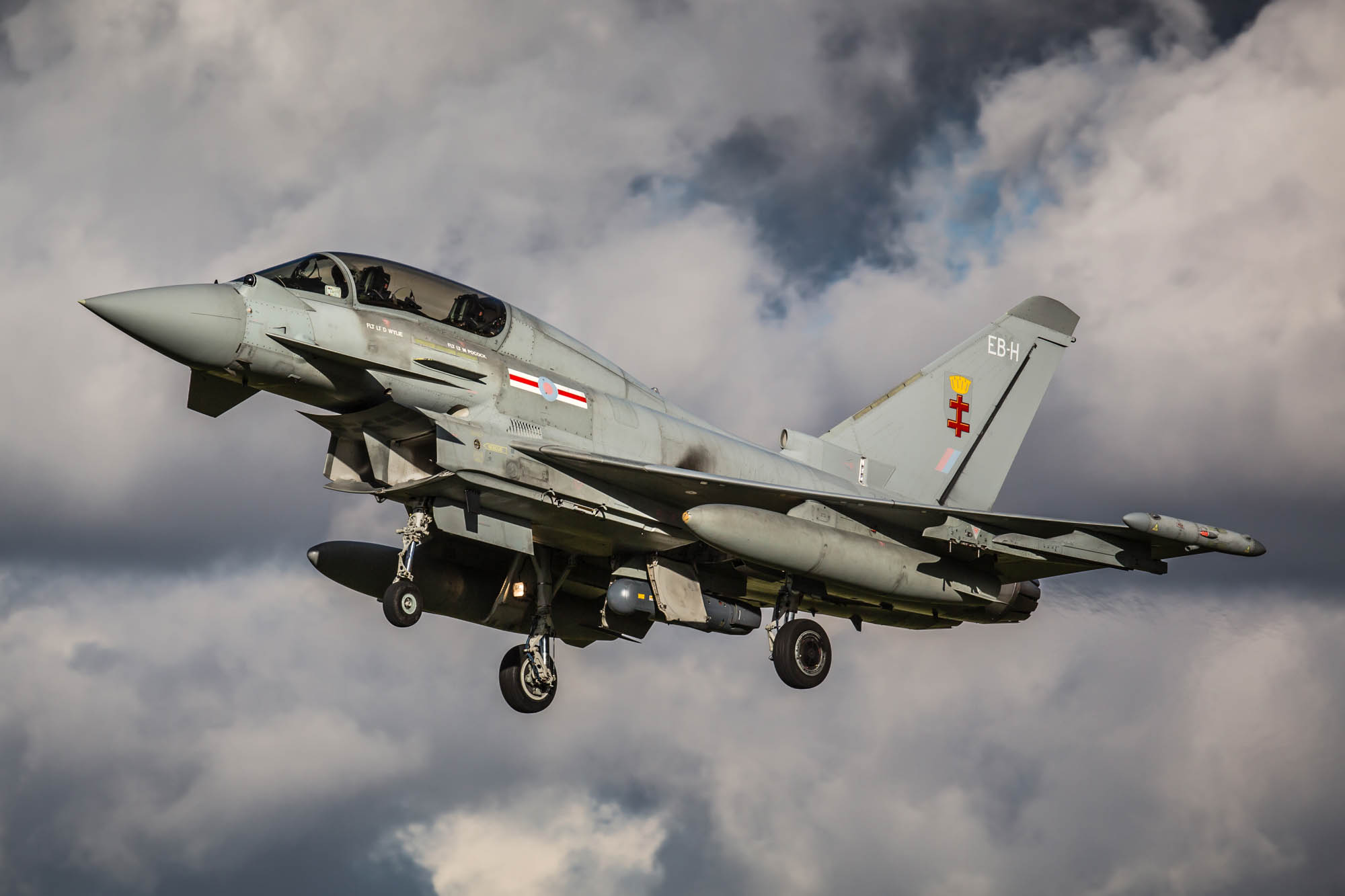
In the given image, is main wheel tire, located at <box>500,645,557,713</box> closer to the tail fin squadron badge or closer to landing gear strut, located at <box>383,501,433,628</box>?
landing gear strut, located at <box>383,501,433,628</box>

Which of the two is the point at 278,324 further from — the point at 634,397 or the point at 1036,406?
the point at 1036,406

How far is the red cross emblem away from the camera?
77.0 ft

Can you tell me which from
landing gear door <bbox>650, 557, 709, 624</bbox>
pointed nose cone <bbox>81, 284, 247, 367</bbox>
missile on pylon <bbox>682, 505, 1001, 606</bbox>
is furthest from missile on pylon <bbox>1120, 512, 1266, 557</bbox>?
pointed nose cone <bbox>81, 284, 247, 367</bbox>

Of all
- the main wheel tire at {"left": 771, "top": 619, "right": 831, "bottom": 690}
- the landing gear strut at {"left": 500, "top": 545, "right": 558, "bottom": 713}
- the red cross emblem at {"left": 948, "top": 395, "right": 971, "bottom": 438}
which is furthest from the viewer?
the red cross emblem at {"left": 948, "top": 395, "right": 971, "bottom": 438}

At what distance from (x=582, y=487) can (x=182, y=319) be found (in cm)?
531

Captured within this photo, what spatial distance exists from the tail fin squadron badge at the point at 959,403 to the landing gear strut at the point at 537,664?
757 cm

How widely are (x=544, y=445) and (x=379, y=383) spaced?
2224 mm

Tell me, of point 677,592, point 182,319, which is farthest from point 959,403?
point 182,319

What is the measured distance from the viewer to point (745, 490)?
60.0 feet

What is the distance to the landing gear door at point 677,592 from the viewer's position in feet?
62.1

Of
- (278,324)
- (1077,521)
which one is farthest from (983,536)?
(278,324)

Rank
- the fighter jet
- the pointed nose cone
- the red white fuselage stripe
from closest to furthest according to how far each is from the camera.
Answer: the pointed nose cone
the fighter jet
the red white fuselage stripe

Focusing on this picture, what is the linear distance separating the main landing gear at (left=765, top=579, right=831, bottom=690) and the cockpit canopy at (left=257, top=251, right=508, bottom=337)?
588 cm

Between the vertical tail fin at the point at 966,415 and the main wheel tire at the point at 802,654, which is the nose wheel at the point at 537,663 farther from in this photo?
the vertical tail fin at the point at 966,415
